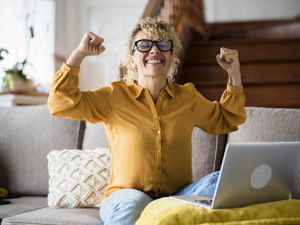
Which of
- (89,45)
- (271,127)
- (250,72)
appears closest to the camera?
(89,45)

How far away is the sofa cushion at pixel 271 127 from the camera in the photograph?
1549mm

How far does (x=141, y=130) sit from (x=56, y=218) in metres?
0.53

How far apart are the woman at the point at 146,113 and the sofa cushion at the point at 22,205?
1.61 ft

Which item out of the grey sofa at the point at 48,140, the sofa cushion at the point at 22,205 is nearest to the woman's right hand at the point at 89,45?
the grey sofa at the point at 48,140

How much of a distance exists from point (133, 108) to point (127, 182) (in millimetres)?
Result: 316

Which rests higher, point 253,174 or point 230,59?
point 230,59

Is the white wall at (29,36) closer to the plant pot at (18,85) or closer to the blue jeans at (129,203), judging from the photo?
the plant pot at (18,85)

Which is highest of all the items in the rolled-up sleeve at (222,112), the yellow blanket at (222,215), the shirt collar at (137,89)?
the shirt collar at (137,89)

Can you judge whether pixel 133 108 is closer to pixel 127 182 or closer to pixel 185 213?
pixel 127 182

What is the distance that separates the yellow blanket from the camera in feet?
2.87

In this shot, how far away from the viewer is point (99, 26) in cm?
504

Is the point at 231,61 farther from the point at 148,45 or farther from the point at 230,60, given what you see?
the point at 148,45

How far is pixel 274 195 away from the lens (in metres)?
1.00

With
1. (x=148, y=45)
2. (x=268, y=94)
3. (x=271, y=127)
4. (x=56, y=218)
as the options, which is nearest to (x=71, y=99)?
(x=148, y=45)
